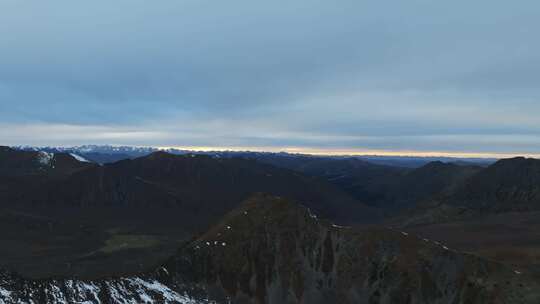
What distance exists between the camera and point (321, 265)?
80.0 meters

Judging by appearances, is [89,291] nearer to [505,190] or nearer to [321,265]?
[321,265]

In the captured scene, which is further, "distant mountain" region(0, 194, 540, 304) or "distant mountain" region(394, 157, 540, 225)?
"distant mountain" region(394, 157, 540, 225)

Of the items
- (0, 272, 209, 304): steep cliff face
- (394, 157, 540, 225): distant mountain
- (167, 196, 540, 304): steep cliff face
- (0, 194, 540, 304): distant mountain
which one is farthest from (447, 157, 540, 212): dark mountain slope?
(0, 272, 209, 304): steep cliff face

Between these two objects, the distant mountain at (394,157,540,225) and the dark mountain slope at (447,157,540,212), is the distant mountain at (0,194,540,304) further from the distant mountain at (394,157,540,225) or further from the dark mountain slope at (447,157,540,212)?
the dark mountain slope at (447,157,540,212)

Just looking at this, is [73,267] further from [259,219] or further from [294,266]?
[294,266]

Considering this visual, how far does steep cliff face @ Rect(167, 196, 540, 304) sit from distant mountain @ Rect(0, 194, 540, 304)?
0.46 feet

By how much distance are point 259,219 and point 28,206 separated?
440 feet

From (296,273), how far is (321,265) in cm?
405

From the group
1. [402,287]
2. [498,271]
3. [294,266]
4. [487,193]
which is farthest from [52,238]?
[487,193]

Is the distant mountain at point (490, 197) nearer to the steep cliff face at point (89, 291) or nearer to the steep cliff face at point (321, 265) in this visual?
the steep cliff face at point (321, 265)

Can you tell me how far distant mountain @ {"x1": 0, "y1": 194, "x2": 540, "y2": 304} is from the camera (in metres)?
67.6

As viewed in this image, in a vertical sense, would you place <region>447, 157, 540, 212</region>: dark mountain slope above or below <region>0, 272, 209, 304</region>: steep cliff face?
above

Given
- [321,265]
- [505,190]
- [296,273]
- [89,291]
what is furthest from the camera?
[505,190]

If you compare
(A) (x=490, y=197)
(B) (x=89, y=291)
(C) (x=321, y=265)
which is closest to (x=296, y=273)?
(C) (x=321, y=265)
